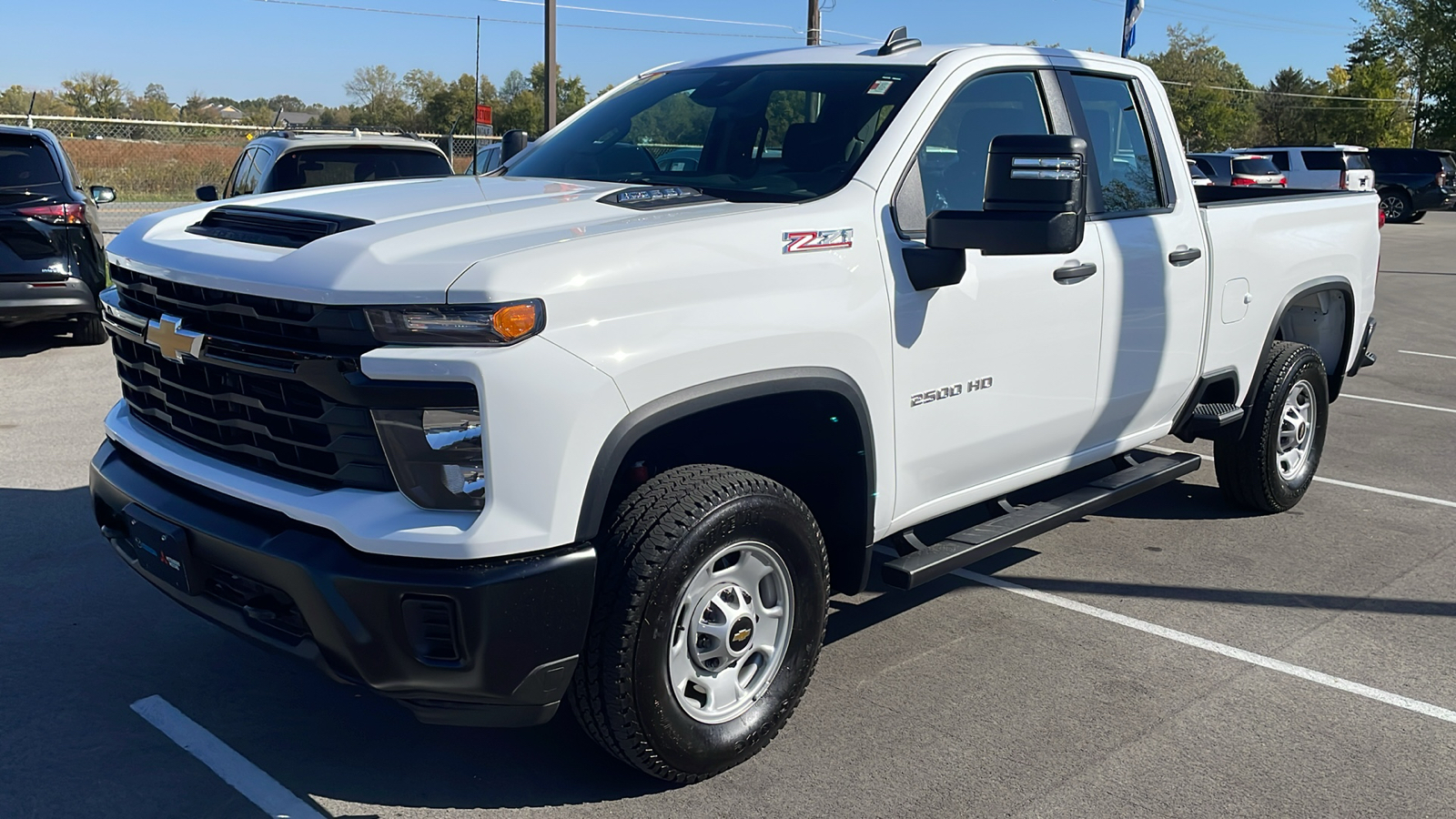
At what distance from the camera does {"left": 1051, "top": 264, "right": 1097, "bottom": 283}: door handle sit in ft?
13.4

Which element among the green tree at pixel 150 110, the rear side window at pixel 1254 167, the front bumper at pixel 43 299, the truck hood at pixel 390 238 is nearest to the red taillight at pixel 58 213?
the front bumper at pixel 43 299

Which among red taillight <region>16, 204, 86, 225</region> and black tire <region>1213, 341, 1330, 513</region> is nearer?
black tire <region>1213, 341, 1330, 513</region>

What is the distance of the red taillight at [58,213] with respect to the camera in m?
8.62

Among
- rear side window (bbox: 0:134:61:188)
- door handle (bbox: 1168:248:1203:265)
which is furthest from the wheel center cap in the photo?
rear side window (bbox: 0:134:61:188)

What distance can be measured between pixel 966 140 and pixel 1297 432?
2998 millimetres

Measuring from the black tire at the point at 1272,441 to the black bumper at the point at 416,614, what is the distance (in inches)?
154

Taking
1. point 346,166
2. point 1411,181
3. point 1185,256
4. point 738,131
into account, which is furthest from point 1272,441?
point 1411,181

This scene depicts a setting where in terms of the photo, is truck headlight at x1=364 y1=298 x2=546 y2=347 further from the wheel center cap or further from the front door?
the front door

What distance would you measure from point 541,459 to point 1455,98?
56.5 m

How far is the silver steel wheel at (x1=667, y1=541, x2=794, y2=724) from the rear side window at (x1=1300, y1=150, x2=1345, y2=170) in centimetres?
2995

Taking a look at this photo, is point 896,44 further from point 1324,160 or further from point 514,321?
point 1324,160

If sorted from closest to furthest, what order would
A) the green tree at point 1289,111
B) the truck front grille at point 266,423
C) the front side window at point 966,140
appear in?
the truck front grille at point 266,423 → the front side window at point 966,140 → the green tree at point 1289,111

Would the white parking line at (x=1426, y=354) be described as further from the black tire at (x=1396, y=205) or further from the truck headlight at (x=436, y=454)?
the black tire at (x=1396, y=205)

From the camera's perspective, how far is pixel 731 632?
128 inches
